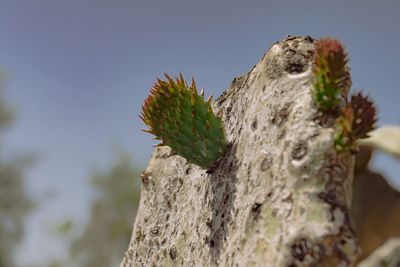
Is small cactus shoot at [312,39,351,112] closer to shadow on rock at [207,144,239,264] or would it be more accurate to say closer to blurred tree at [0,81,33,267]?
shadow on rock at [207,144,239,264]

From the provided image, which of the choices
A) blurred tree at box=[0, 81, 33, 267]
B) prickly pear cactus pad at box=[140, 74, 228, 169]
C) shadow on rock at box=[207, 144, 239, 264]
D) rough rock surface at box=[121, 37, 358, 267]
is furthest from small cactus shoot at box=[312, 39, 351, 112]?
blurred tree at box=[0, 81, 33, 267]

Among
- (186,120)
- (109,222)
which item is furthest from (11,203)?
(186,120)

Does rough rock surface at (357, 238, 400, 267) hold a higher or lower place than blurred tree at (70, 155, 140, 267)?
lower

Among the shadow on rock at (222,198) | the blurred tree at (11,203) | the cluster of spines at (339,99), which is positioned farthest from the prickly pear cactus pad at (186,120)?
the blurred tree at (11,203)

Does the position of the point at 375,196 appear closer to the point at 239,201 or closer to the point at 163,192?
the point at 239,201

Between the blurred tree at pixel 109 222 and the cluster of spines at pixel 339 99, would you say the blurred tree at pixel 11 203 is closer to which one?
the blurred tree at pixel 109 222

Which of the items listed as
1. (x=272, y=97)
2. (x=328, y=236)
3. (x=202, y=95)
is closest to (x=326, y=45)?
(x=272, y=97)
